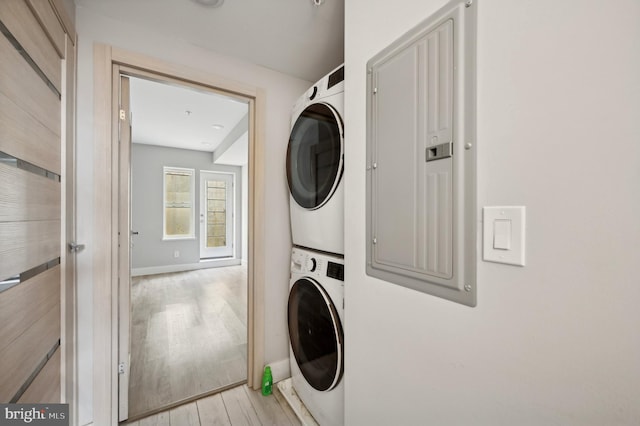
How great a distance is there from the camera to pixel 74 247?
3.98ft

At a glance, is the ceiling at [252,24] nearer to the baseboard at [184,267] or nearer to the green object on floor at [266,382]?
the green object on floor at [266,382]

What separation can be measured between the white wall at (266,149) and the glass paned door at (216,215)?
419 centimetres

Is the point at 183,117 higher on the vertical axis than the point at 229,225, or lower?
higher

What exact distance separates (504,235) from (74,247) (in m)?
1.72

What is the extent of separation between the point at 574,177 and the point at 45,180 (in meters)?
1.65

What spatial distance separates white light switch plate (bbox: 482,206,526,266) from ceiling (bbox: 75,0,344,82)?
1256 mm

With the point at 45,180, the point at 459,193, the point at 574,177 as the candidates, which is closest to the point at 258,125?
the point at 45,180

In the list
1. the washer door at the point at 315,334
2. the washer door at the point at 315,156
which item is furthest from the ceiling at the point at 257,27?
the washer door at the point at 315,334

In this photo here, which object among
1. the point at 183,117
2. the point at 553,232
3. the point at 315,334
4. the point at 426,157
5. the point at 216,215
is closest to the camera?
the point at 553,232

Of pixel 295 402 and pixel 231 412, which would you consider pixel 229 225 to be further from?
pixel 295 402

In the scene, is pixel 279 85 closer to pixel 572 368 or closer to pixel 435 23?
pixel 435 23

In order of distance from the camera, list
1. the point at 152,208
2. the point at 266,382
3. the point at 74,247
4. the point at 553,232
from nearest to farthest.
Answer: the point at 553,232 → the point at 74,247 → the point at 266,382 → the point at 152,208

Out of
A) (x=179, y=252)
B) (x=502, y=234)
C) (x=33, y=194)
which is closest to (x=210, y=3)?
(x=33, y=194)

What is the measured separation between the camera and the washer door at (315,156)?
1224 mm
